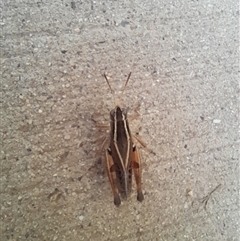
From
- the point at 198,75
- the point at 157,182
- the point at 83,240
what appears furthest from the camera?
the point at 198,75

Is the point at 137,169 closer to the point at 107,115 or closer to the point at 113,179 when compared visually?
the point at 113,179

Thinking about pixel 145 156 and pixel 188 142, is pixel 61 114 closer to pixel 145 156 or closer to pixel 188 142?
pixel 145 156

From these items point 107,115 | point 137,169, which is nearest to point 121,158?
point 137,169

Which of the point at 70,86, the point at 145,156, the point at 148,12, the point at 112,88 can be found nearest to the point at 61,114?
the point at 70,86
